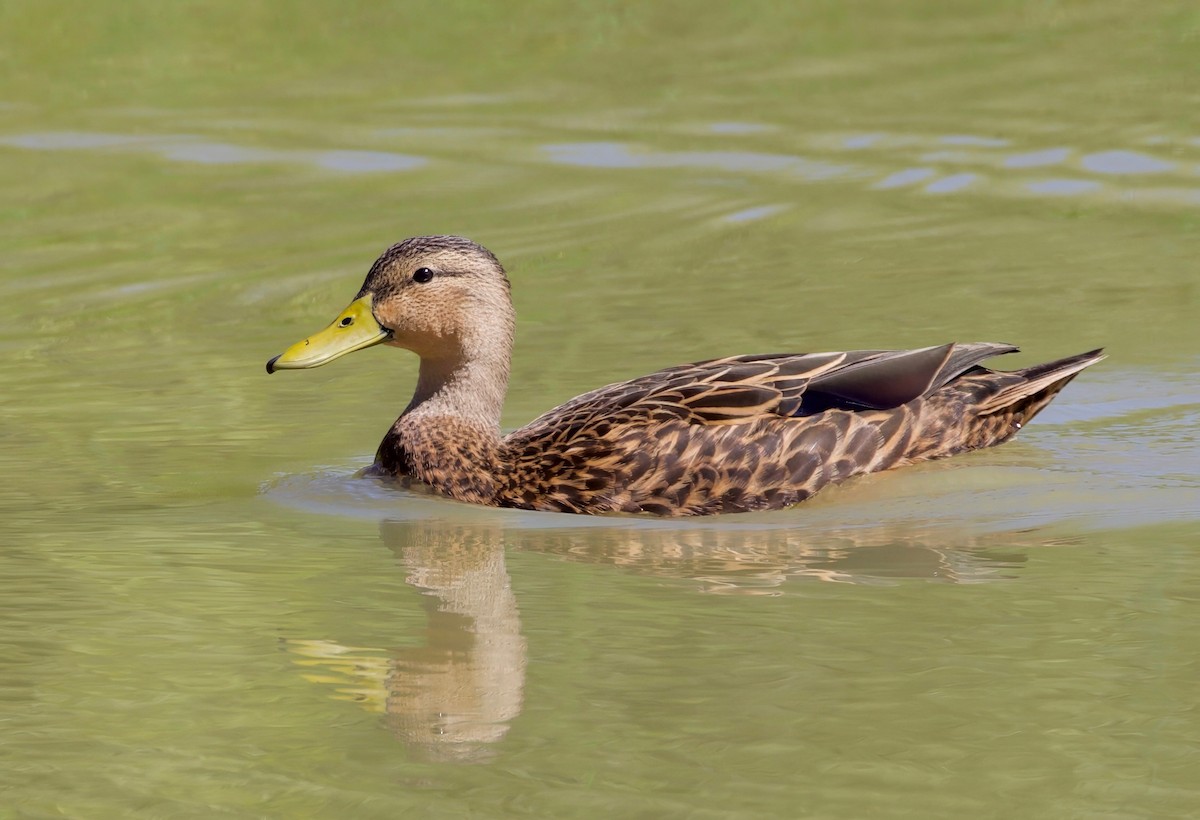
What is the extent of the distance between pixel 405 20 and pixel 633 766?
52.7ft

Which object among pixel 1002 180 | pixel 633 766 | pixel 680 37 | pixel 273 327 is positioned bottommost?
pixel 633 766

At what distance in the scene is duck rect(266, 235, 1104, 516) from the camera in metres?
8.79

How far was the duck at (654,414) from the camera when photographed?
879 centimetres

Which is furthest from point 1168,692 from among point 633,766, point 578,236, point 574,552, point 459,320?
point 578,236

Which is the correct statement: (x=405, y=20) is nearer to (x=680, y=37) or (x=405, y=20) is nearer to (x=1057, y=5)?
(x=680, y=37)

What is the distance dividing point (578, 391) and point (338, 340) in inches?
77.6

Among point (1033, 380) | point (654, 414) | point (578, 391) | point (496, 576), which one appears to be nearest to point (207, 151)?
point (578, 391)

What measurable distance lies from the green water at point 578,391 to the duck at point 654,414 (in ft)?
0.69

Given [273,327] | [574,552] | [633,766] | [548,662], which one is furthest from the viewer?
[273,327]

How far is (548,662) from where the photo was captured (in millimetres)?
6266

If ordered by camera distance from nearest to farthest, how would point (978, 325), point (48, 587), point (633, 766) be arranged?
point (633, 766)
point (48, 587)
point (978, 325)

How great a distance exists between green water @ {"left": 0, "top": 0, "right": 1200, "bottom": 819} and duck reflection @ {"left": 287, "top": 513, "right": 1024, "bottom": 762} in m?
0.03

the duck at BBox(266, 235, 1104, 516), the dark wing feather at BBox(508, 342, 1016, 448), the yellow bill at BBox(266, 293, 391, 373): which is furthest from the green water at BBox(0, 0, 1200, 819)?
the yellow bill at BBox(266, 293, 391, 373)

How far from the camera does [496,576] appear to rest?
297 inches
